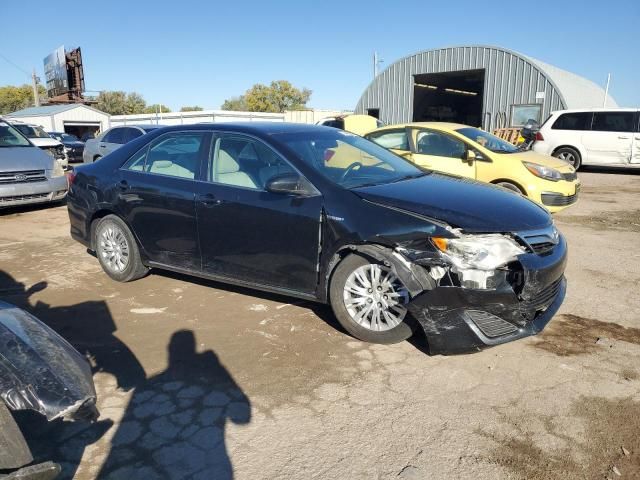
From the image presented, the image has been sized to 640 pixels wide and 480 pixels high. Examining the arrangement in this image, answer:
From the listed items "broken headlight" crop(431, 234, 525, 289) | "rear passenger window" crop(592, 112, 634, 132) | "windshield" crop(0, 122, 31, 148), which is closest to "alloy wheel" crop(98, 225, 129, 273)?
"broken headlight" crop(431, 234, 525, 289)

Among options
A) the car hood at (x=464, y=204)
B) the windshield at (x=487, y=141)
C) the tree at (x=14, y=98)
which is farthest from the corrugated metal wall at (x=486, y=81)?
the tree at (x=14, y=98)

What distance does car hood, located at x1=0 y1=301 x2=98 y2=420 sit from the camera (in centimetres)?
181

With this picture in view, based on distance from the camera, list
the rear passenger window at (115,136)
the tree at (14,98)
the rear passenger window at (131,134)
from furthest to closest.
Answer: the tree at (14,98), the rear passenger window at (115,136), the rear passenger window at (131,134)

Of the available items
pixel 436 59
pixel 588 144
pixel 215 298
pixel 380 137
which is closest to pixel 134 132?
pixel 380 137

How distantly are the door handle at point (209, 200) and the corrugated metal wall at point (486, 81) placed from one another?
68.3 ft

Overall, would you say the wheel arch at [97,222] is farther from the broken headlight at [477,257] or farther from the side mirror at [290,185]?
the broken headlight at [477,257]

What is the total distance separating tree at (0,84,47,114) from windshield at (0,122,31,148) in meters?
73.8

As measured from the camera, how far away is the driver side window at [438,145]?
7.84 meters

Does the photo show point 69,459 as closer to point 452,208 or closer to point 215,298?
point 215,298

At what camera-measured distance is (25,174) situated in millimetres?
8648

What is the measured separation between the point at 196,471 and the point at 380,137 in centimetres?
696

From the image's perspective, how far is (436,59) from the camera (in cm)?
2445

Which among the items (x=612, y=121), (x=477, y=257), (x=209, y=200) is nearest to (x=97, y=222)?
(x=209, y=200)

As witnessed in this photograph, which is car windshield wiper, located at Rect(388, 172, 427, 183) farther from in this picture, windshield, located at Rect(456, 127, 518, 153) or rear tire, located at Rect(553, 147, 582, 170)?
rear tire, located at Rect(553, 147, 582, 170)
